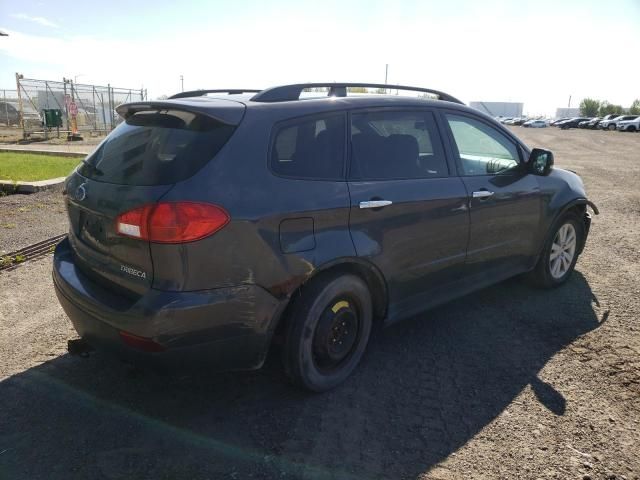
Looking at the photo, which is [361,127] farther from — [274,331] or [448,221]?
[274,331]

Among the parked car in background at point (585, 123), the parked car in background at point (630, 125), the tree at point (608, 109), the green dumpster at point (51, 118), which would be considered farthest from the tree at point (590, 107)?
the green dumpster at point (51, 118)

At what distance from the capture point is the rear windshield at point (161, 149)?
2578 millimetres

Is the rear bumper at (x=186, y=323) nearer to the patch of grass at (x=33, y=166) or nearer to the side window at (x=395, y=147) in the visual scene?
the side window at (x=395, y=147)

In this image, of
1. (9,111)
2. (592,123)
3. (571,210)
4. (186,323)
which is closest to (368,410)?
(186,323)

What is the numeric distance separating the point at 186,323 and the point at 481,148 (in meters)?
2.91

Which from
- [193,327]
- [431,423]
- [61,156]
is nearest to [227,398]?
[193,327]

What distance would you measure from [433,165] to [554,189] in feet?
5.42

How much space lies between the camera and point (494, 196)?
157 inches

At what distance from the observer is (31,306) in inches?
166

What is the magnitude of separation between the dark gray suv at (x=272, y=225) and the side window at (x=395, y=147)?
0.04ft

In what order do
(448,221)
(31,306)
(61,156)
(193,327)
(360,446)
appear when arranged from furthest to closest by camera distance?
(61,156)
(31,306)
(448,221)
(360,446)
(193,327)

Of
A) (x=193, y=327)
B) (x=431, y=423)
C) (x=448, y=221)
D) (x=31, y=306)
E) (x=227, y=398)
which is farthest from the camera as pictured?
(x=31, y=306)

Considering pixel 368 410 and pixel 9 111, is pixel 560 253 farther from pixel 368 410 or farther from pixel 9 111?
pixel 9 111

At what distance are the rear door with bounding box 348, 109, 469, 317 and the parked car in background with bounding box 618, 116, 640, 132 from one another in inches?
2094
